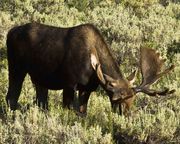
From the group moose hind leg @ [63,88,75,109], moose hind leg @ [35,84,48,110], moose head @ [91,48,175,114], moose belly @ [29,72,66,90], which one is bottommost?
moose hind leg @ [35,84,48,110]

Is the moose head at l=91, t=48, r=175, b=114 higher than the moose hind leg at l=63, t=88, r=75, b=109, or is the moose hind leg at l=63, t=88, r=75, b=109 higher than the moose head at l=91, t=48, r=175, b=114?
the moose head at l=91, t=48, r=175, b=114

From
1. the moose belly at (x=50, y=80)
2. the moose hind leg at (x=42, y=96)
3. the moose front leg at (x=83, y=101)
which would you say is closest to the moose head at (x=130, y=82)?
the moose front leg at (x=83, y=101)

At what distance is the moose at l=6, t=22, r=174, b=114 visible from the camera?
6.96 m

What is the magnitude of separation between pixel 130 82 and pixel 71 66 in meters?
0.97

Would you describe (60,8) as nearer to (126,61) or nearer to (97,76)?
(126,61)

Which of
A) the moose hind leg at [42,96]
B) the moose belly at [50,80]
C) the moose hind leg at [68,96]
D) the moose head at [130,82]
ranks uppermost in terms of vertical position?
the moose head at [130,82]

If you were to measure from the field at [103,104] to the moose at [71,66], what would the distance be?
0.99ft

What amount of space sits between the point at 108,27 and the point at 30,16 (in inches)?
125

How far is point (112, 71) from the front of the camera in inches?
286

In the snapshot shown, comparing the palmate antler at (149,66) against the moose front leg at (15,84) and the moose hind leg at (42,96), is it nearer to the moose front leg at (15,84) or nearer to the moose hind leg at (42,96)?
the moose hind leg at (42,96)

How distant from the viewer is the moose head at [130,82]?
22.0 feet

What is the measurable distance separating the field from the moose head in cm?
24

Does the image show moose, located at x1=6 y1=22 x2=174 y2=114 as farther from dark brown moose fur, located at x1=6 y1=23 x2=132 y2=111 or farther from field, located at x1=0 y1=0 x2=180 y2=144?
field, located at x1=0 y1=0 x2=180 y2=144

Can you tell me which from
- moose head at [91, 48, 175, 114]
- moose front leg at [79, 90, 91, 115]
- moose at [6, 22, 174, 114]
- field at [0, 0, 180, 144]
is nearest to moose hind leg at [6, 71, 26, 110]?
moose at [6, 22, 174, 114]
